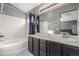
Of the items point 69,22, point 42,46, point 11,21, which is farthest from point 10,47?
point 69,22

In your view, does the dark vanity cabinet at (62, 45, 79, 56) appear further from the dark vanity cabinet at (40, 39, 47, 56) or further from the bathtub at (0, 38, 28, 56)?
the bathtub at (0, 38, 28, 56)

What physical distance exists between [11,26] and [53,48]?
A: 3.34 feet

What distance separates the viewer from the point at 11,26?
1608 mm

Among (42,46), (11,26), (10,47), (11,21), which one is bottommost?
(42,46)

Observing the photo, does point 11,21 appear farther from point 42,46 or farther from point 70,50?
point 70,50

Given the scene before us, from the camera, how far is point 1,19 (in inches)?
60.2

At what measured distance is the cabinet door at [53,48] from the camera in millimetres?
1604

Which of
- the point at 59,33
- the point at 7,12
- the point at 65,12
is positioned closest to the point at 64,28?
the point at 59,33

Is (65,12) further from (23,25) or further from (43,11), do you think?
(23,25)

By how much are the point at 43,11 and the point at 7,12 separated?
0.97m

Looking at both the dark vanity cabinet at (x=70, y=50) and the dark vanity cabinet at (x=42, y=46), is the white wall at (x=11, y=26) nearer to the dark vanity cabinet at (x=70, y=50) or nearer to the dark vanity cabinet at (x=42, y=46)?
the dark vanity cabinet at (x=42, y=46)

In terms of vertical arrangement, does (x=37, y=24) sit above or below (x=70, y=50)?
above

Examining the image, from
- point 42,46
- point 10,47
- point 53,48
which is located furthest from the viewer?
point 42,46

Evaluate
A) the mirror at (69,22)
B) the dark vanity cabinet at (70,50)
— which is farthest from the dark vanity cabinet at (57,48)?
the mirror at (69,22)
